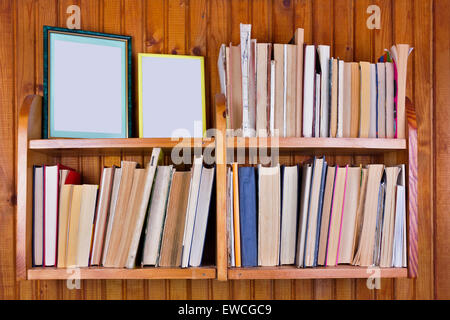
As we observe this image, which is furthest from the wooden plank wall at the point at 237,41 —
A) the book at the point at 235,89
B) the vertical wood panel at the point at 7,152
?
the book at the point at 235,89

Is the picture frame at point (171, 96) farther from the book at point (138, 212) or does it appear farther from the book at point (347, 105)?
the book at point (347, 105)

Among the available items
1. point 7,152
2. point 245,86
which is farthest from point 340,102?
point 7,152

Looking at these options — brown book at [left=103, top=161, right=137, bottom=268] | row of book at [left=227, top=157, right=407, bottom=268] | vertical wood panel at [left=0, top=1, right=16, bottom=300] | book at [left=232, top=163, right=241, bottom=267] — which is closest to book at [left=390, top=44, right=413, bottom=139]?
row of book at [left=227, top=157, right=407, bottom=268]

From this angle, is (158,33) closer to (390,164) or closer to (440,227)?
(390,164)

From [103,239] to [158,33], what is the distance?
0.63 m

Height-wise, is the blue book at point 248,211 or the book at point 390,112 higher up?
the book at point 390,112

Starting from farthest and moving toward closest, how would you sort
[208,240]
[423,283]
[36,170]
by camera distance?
[423,283] < [208,240] < [36,170]

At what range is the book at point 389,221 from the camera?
1159 mm

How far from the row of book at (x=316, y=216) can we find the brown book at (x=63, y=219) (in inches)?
16.1

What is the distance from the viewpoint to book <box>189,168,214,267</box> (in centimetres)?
114

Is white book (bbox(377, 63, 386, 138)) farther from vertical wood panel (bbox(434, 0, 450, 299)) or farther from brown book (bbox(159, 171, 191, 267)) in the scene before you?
brown book (bbox(159, 171, 191, 267))

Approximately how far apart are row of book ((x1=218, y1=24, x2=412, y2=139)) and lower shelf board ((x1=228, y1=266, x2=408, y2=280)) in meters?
0.34
